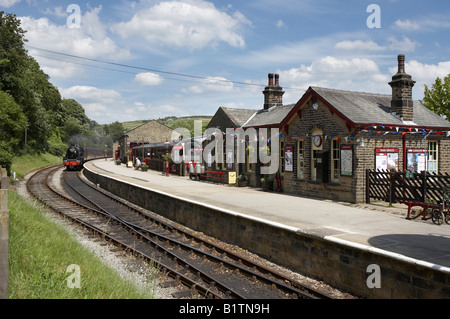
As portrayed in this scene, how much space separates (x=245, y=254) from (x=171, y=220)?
17.2 ft

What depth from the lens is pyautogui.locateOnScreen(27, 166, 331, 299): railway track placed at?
685cm

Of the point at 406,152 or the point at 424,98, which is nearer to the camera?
the point at 406,152

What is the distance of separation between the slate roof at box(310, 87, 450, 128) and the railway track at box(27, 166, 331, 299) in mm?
7435

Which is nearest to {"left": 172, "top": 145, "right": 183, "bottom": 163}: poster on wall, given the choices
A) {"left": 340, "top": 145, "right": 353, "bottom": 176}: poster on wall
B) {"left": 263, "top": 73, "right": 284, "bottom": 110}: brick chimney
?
{"left": 263, "top": 73, "right": 284, "bottom": 110}: brick chimney

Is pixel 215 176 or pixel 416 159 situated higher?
pixel 416 159

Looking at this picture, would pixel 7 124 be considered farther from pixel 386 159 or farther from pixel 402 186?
pixel 402 186

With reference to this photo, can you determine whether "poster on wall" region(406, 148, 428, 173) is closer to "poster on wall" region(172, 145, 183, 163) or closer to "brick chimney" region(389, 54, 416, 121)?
"brick chimney" region(389, 54, 416, 121)

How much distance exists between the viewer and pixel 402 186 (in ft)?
38.3

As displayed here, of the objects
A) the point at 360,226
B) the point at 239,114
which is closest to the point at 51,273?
the point at 360,226

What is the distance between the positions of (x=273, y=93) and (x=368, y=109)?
27.7ft
